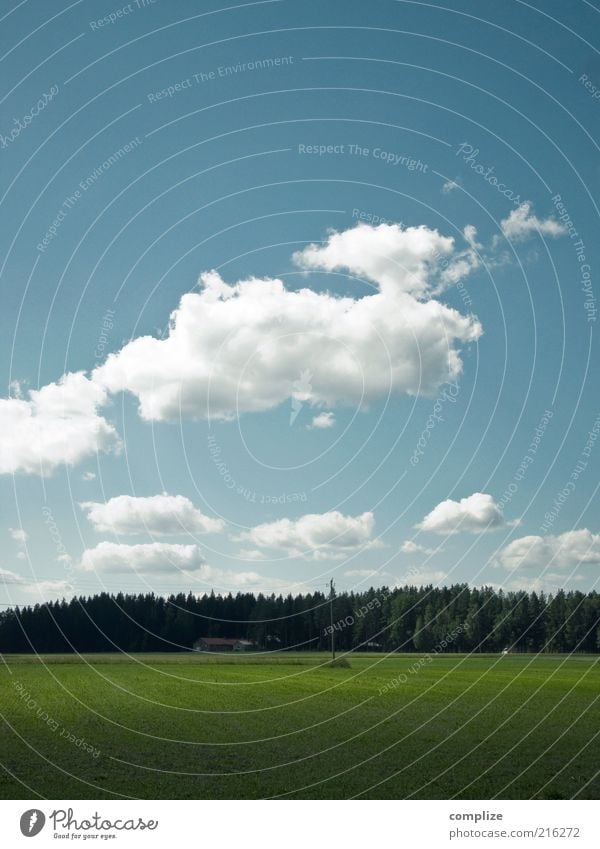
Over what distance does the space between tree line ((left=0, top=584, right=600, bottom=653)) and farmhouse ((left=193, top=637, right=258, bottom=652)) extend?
72.4 inches

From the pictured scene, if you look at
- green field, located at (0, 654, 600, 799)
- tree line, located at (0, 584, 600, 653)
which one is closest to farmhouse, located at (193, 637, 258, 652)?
tree line, located at (0, 584, 600, 653)

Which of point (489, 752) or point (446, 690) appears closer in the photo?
point (489, 752)

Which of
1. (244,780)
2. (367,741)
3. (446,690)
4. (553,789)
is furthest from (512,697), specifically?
(244,780)

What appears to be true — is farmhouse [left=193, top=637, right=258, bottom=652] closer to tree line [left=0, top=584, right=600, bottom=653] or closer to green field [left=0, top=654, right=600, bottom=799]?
tree line [left=0, top=584, right=600, bottom=653]

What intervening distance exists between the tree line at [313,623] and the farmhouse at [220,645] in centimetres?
184

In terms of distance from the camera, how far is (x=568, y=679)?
69.9 metres

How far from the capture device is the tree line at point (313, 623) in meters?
134

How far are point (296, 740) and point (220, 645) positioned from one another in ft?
345

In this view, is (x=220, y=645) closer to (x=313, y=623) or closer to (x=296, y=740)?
(x=313, y=623)

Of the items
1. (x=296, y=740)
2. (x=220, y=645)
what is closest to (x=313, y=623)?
(x=220, y=645)

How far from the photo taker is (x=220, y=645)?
131 meters

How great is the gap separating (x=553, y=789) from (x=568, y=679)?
5289 centimetres

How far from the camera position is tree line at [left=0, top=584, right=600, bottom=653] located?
440 ft
